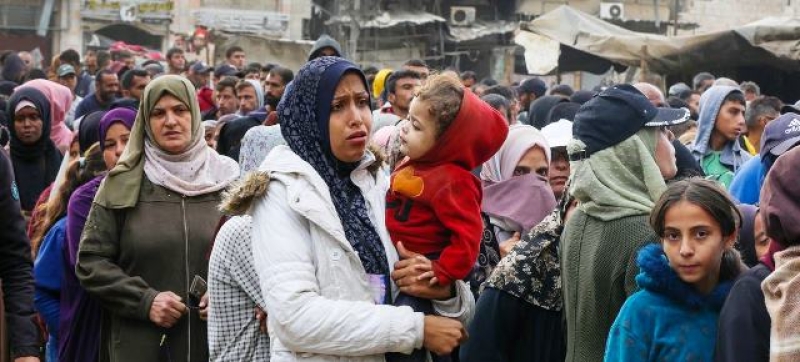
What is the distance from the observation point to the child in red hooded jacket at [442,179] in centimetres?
364

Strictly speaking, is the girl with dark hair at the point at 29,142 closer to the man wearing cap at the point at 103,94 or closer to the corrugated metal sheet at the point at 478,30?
the man wearing cap at the point at 103,94

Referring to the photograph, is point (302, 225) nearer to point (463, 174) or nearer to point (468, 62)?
point (463, 174)

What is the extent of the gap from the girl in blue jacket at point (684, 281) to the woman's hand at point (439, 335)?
539mm

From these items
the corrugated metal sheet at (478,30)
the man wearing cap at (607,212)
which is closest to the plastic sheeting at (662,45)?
the corrugated metal sheet at (478,30)

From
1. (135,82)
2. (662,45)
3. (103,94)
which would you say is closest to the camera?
(135,82)

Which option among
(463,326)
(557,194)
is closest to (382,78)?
(557,194)

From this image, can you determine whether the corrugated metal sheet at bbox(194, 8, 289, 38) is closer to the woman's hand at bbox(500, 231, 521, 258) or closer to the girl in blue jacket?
the woman's hand at bbox(500, 231, 521, 258)

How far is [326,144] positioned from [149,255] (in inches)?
69.7

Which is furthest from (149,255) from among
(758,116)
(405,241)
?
(758,116)

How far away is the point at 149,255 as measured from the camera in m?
5.09

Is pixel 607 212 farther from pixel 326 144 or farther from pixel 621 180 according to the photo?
pixel 326 144

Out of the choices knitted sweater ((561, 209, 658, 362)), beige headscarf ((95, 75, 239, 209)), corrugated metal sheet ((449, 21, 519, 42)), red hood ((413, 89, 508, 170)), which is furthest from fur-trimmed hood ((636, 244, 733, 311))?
corrugated metal sheet ((449, 21, 519, 42))

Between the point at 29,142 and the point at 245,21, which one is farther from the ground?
the point at 245,21

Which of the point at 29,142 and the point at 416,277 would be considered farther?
the point at 29,142
